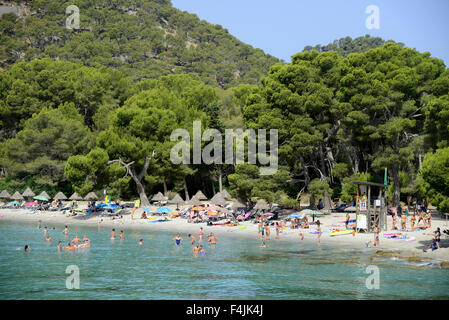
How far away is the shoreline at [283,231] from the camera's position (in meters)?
27.9

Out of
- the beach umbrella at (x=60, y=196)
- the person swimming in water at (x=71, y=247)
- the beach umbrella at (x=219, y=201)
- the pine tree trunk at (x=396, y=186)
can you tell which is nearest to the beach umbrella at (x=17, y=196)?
the beach umbrella at (x=60, y=196)

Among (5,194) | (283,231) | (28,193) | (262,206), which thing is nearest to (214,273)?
(283,231)

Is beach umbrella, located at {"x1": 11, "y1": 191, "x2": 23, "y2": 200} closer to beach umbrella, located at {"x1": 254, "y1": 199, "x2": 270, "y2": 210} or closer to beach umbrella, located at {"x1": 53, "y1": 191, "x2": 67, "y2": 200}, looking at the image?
beach umbrella, located at {"x1": 53, "y1": 191, "x2": 67, "y2": 200}

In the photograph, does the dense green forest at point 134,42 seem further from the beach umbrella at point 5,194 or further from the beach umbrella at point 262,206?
the beach umbrella at point 262,206

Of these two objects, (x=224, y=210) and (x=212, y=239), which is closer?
(x=212, y=239)

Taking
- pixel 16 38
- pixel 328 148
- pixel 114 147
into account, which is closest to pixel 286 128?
pixel 328 148

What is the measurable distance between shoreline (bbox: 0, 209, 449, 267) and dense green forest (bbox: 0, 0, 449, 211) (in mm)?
3375

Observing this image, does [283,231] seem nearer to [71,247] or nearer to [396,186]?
[396,186]

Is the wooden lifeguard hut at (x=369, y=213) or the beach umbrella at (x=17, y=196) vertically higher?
the beach umbrella at (x=17, y=196)

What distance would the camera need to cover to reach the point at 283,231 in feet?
124

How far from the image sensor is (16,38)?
12925 cm

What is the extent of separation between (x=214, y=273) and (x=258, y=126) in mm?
21198

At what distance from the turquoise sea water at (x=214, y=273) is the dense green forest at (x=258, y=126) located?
18.4ft
